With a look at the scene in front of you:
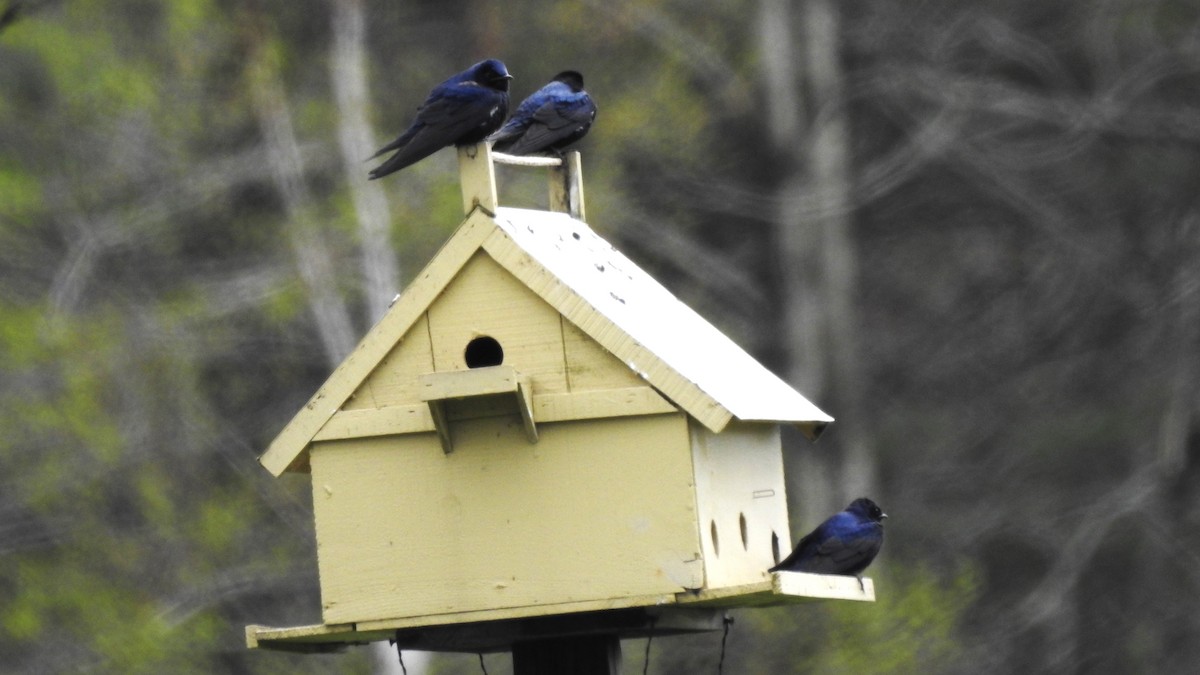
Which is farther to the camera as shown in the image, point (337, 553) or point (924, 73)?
point (924, 73)

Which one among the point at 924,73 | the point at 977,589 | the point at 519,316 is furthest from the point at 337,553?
the point at 924,73

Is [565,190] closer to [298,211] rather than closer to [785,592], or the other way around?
[785,592]

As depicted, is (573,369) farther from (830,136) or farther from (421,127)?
(830,136)

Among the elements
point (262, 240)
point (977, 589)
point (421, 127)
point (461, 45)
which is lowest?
point (977, 589)

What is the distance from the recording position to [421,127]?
5.27m

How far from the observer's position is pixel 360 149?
13430 mm

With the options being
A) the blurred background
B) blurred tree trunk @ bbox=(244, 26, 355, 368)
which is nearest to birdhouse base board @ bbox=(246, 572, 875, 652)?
the blurred background

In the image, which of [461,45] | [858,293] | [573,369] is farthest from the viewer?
[858,293]

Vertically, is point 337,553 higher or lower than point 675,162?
lower

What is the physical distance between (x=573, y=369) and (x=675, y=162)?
10.2m

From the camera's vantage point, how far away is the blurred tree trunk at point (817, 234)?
1552cm

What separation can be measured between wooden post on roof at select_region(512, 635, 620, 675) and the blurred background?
677cm

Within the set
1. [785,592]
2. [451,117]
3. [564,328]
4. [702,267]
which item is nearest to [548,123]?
[451,117]

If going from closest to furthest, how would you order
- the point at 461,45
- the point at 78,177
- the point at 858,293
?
the point at 78,177, the point at 461,45, the point at 858,293
